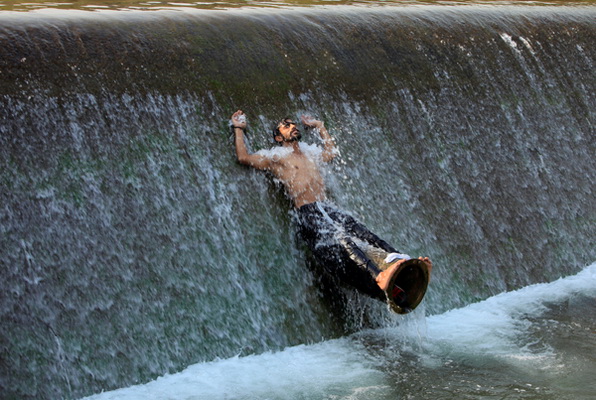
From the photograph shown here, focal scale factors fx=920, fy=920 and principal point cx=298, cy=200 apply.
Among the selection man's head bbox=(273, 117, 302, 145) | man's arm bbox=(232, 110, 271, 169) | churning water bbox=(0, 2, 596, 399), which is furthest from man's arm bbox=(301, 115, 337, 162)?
man's arm bbox=(232, 110, 271, 169)

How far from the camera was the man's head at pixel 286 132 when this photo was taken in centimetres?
767

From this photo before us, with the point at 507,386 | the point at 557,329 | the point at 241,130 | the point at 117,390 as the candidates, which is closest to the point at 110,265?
the point at 117,390

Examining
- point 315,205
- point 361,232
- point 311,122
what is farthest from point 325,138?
point 361,232

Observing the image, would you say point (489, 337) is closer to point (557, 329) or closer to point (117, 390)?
point (557, 329)

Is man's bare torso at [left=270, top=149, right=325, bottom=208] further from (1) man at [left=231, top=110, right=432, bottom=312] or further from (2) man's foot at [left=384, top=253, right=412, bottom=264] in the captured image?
(2) man's foot at [left=384, top=253, right=412, bottom=264]

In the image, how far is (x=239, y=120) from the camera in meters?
7.66

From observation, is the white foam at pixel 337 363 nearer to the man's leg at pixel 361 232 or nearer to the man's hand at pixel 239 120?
the man's leg at pixel 361 232

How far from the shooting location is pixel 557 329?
754cm

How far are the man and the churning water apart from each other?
130mm

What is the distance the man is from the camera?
7.04 m

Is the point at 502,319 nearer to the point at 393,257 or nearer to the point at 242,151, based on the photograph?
the point at 393,257

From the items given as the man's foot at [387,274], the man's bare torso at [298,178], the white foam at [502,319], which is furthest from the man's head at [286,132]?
the white foam at [502,319]

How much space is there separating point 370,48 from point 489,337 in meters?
3.42

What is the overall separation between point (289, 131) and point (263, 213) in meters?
0.75
